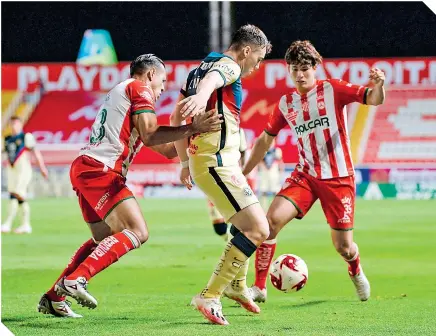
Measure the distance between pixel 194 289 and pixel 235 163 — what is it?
2.45 metres

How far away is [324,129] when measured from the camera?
24.8ft

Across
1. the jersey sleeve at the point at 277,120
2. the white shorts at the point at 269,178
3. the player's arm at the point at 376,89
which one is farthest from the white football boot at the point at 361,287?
the white shorts at the point at 269,178

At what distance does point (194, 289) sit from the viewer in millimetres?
8578

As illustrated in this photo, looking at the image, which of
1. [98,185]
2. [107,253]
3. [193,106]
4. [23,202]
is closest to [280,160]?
[23,202]

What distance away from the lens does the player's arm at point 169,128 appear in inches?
240

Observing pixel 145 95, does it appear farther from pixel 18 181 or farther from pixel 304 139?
pixel 18 181

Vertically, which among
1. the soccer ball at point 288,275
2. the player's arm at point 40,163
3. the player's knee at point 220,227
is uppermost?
the soccer ball at point 288,275

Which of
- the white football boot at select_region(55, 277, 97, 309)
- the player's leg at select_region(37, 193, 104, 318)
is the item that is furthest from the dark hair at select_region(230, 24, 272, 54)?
the white football boot at select_region(55, 277, 97, 309)

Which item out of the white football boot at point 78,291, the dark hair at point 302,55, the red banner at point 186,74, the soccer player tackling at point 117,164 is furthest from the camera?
the red banner at point 186,74

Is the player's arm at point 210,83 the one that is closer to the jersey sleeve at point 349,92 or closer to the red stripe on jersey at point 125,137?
the red stripe on jersey at point 125,137

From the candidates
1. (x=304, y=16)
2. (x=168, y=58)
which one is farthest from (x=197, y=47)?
(x=304, y=16)

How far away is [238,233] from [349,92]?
1.80 meters

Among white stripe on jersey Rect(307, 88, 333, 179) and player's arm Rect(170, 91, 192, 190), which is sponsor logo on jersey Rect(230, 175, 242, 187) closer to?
player's arm Rect(170, 91, 192, 190)

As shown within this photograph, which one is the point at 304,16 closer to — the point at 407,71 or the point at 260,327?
the point at 407,71
